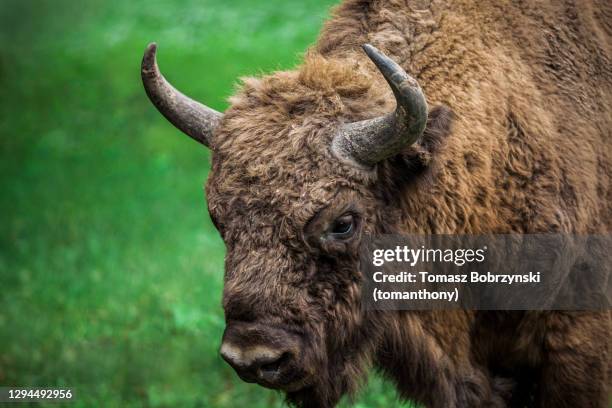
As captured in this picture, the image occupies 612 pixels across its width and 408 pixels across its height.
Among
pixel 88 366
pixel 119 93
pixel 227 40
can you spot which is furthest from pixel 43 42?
Answer: pixel 88 366

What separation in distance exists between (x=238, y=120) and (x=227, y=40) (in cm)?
1509

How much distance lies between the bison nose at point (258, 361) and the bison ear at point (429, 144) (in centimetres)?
106

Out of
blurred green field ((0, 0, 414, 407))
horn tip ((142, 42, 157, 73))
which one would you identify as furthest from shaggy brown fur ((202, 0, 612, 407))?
blurred green field ((0, 0, 414, 407))

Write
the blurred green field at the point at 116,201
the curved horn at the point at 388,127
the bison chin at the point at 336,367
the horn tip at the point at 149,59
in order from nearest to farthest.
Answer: the curved horn at the point at 388,127, the bison chin at the point at 336,367, the horn tip at the point at 149,59, the blurred green field at the point at 116,201

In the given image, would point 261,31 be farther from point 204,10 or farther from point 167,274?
point 167,274

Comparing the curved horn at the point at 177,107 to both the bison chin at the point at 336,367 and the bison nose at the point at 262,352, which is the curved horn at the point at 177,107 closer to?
the bison nose at the point at 262,352

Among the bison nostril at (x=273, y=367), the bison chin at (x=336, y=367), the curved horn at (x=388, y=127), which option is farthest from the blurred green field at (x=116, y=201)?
the bison nostril at (x=273, y=367)

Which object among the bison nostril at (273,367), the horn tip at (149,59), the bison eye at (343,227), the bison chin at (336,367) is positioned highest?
the horn tip at (149,59)

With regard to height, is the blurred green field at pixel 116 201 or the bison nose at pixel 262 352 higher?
the bison nose at pixel 262 352

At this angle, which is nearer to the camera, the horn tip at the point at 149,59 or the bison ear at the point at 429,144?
the bison ear at the point at 429,144

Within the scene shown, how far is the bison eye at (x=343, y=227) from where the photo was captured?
155 inches

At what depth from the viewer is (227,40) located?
1884 centimetres

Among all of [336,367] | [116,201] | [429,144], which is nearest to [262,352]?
[336,367]

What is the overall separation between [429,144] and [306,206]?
0.66 meters
